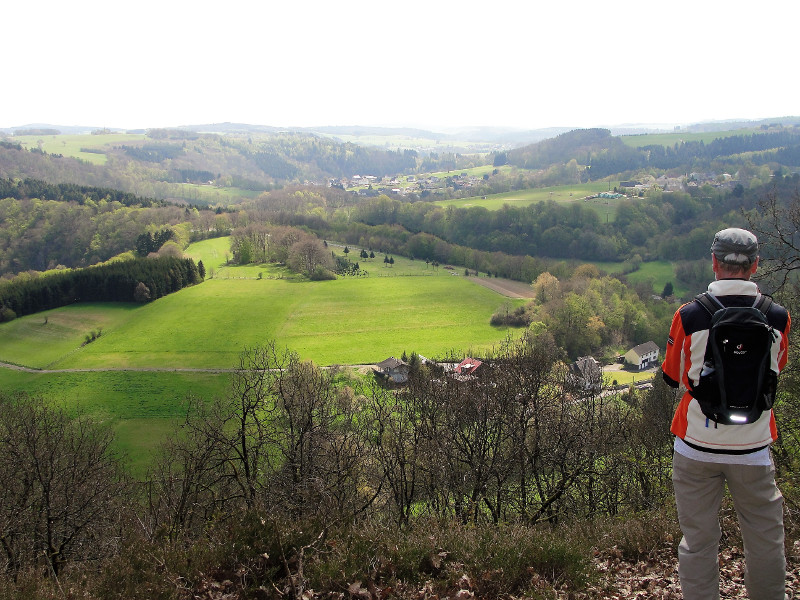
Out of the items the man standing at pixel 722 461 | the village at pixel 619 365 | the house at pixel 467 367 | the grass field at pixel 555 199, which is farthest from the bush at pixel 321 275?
the man standing at pixel 722 461

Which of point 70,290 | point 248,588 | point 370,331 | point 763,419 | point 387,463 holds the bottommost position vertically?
point 370,331

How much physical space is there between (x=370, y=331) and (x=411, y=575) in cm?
4674

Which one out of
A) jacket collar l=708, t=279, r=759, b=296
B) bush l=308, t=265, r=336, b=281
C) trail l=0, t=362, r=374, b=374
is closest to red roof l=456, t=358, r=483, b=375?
trail l=0, t=362, r=374, b=374

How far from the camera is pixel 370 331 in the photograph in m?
52.1

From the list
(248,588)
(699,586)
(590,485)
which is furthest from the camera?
(590,485)

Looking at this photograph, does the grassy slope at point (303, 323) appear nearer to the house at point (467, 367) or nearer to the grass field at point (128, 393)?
the grass field at point (128, 393)

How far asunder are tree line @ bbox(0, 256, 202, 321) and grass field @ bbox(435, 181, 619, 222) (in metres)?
69.0

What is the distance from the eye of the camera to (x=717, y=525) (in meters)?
3.76

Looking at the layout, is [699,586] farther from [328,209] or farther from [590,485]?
[328,209]

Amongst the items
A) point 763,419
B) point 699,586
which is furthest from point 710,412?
point 699,586

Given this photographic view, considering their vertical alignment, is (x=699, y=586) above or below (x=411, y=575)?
above

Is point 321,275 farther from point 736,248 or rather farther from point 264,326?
point 736,248

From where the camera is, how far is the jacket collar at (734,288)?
364 centimetres

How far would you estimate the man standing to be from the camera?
11.7ft
